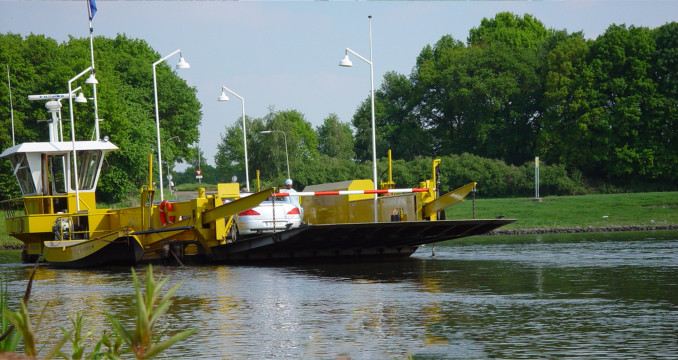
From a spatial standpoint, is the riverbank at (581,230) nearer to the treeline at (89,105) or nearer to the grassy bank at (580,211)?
the grassy bank at (580,211)

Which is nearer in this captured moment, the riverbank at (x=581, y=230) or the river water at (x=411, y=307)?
the river water at (x=411, y=307)

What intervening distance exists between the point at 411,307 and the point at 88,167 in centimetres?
1755

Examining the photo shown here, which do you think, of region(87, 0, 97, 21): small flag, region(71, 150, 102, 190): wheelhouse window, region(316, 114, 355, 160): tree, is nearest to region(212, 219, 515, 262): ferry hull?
region(71, 150, 102, 190): wheelhouse window

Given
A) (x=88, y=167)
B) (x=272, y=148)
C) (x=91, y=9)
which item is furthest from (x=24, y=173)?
(x=272, y=148)

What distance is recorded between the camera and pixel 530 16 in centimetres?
8788

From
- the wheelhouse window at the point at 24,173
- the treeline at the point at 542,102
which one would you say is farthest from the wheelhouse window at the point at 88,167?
the treeline at the point at 542,102

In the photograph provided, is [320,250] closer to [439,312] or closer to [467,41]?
[439,312]

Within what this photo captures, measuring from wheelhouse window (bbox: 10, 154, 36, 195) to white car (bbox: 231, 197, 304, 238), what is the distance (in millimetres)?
7619

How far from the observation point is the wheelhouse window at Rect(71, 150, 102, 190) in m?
28.0

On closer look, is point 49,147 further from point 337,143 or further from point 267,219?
point 337,143

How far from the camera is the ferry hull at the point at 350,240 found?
21.0 meters

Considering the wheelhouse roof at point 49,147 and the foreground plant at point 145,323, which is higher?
the wheelhouse roof at point 49,147

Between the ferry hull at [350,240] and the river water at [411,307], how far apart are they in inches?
23.8

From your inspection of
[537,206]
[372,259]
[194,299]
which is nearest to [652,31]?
[537,206]
